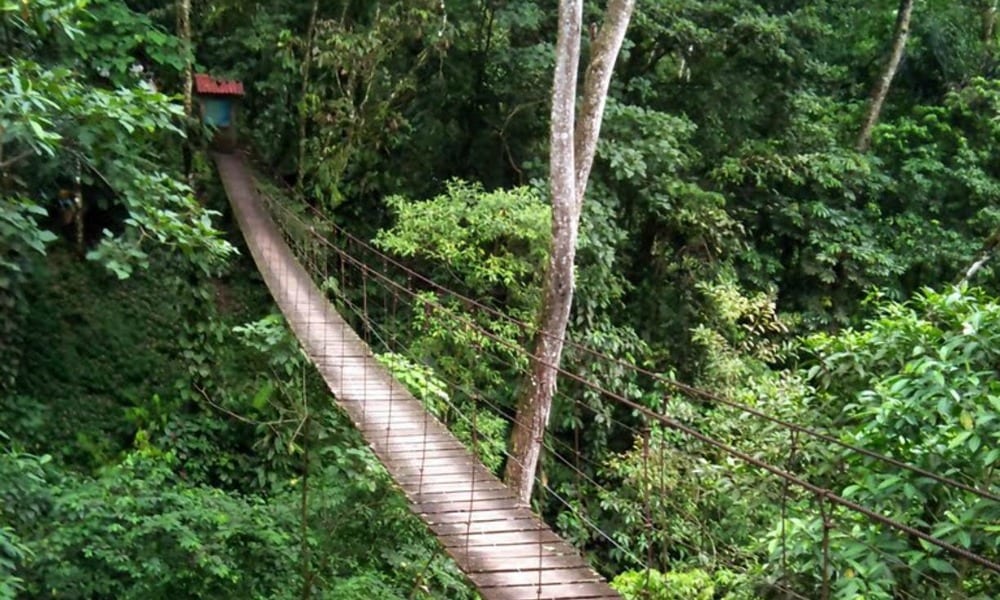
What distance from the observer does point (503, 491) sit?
300 centimetres

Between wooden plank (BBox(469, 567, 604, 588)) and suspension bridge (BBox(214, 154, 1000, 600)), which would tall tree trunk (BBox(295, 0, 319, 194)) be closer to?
suspension bridge (BBox(214, 154, 1000, 600))

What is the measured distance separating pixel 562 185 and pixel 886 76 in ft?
16.4

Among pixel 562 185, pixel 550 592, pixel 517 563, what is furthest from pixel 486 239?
pixel 550 592

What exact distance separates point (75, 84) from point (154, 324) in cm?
371

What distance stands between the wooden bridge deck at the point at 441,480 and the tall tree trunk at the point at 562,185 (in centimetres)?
78

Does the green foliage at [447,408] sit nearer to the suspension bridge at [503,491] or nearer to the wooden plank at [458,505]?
the suspension bridge at [503,491]

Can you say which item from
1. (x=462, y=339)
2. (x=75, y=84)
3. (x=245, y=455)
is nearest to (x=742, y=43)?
(x=462, y=339)

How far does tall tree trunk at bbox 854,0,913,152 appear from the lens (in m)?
7.71

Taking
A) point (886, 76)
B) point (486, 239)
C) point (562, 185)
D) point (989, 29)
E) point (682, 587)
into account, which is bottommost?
point (682, 587)

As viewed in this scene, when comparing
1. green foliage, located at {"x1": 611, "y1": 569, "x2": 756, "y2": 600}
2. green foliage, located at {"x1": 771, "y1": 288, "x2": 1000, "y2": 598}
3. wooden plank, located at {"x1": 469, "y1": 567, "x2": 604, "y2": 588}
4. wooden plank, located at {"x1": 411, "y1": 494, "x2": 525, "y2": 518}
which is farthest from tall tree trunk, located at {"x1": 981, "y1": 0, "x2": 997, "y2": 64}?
wooden plank, located at {"x1": 469, "y1": 567, "x2": 604, "y2": 588}

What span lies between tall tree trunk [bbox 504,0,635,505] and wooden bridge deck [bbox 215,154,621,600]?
2.57 ft

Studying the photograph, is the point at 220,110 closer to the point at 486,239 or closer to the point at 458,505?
the point at 486,239

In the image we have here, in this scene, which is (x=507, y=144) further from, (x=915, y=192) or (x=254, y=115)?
(x=915, y=192)

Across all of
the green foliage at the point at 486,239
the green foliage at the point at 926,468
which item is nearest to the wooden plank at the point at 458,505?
the green foliage at the point at 926,468
